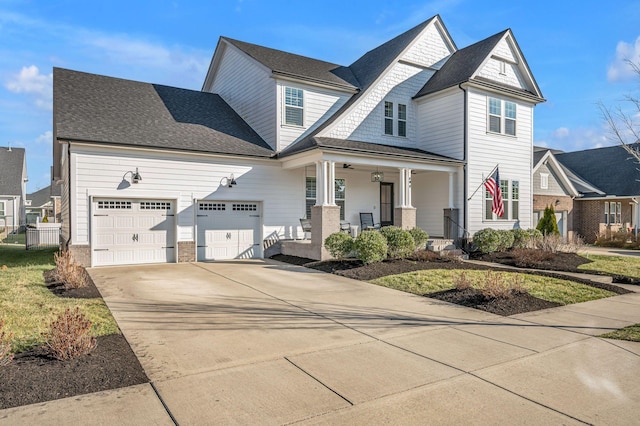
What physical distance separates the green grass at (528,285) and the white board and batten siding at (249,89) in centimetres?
783

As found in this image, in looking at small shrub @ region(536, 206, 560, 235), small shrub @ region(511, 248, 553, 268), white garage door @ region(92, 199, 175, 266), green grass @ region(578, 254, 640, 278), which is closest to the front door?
small shrub @ region(511, 248, 553, 268)

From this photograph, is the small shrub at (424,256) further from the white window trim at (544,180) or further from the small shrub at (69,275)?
the white window trim at (544,180)

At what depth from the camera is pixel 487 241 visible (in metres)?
15.9

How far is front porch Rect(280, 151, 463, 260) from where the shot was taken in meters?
14.1

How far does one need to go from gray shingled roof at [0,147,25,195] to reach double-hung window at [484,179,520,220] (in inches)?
1542

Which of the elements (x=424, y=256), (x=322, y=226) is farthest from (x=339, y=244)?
(x=424, y=256)

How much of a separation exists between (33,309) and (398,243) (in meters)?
9.54

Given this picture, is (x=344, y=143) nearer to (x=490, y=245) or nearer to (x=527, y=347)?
(x=490, y=245)

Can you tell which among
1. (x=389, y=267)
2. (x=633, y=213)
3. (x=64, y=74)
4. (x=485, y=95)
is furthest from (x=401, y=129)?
(x=633, y=213)

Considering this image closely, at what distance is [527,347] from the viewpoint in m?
5.53

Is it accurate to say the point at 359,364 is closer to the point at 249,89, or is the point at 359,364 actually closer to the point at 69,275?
the point at 69,275

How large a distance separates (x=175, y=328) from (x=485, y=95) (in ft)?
52.0

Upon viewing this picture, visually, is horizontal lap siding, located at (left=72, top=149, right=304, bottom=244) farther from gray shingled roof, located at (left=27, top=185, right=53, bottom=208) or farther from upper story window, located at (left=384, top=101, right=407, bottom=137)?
gray shingled roof, located at (left=27, top=185, right=53, bottom=208)

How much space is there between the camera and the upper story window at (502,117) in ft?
59.0
